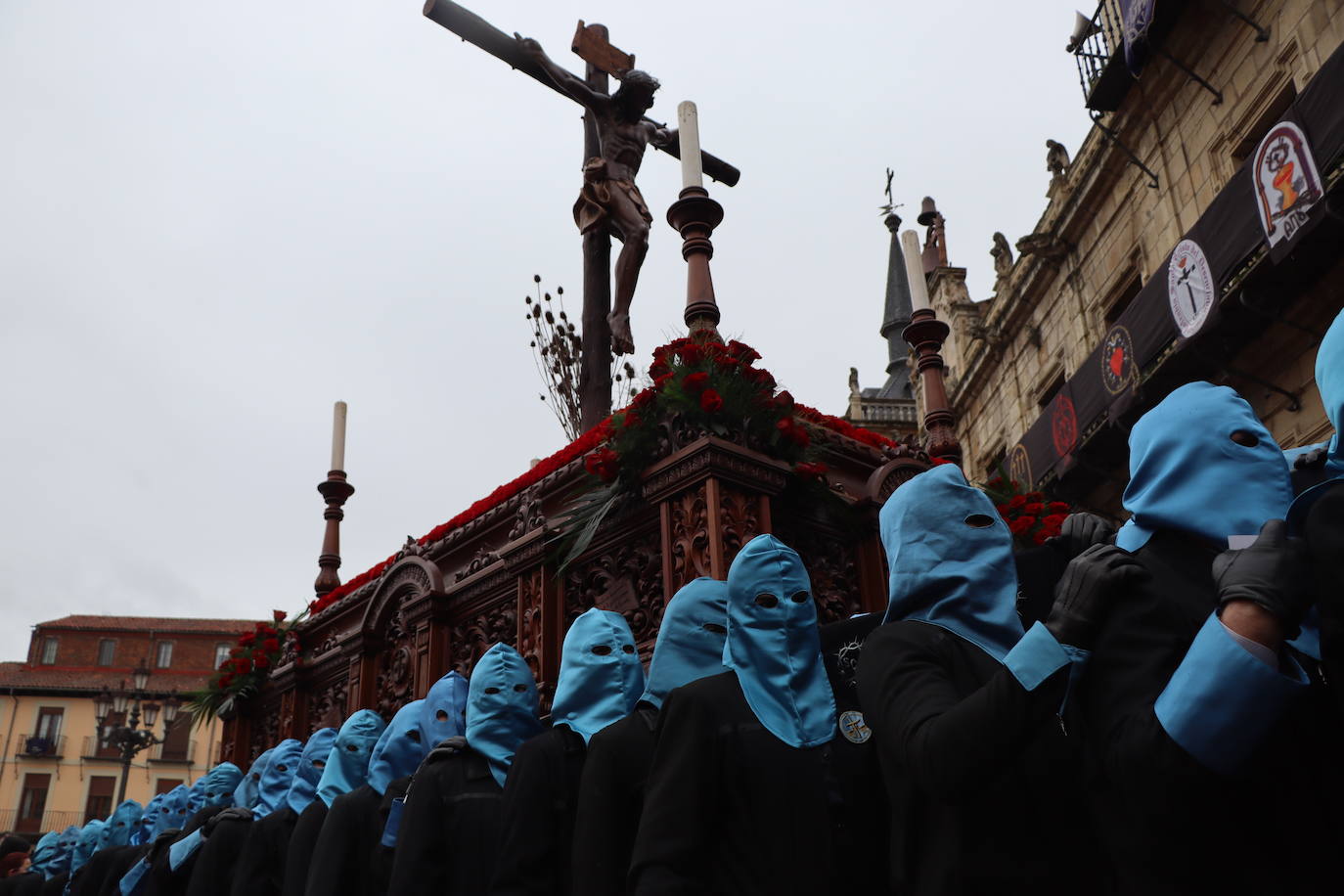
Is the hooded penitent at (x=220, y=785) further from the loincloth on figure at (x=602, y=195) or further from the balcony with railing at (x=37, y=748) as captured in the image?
the balcony with railing at (x=37, y=748)

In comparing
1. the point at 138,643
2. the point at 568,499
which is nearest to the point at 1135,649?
the point at 568,499

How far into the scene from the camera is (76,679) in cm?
4750

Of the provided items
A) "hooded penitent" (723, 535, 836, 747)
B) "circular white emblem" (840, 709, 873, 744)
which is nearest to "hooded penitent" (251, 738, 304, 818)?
"hooded penitent" (723, 535, 836, 747)

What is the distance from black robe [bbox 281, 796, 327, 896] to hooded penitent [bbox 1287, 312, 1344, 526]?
477 cm

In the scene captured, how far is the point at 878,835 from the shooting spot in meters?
2.78

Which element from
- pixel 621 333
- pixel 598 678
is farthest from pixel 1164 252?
pixel 598 678

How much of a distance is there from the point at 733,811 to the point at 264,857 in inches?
153

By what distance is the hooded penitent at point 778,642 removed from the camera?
2.96 meters

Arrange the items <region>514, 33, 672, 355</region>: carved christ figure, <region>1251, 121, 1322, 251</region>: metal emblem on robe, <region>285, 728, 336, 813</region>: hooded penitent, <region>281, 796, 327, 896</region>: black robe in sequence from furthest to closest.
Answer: <region>1251, 121, 1322, 251</region>: metal emblem on robe, <region>514, 33, 672, 355</region>: carved christ figure, <region>285, 728, 336, 813</region>: hooded penitent, <region>281, 796, 327, 896</region>: black robe

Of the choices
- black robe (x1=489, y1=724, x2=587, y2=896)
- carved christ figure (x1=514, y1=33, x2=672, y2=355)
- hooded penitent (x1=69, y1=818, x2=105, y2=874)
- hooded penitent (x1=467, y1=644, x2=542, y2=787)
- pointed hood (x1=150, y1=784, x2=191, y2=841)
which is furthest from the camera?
hooded penitent (x1=69, y1=818, x2=105, y2=874)

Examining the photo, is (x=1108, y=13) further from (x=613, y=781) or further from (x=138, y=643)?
(x=138, y=643)

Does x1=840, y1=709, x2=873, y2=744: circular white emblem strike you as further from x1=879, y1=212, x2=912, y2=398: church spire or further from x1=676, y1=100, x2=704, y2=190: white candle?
x1=879, y1=212, x2=912, y2=398: church spire

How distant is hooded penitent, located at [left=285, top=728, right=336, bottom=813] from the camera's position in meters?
5.95

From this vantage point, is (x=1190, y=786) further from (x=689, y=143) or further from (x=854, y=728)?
(x=689, y=143)
